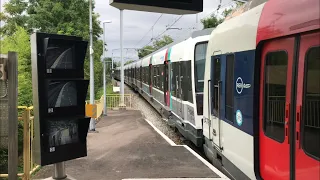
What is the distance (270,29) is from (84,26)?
25.6 metres

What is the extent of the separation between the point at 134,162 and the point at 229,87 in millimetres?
3312

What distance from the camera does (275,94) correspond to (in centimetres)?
405

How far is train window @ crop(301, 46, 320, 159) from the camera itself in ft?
10.7

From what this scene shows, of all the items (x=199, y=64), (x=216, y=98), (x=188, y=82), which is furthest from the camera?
(x=188, y=82)

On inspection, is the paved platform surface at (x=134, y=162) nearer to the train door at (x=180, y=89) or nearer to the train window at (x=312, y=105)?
the train door at (x=180, y=89)

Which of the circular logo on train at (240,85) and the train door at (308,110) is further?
the circular logo on train at (240,85)

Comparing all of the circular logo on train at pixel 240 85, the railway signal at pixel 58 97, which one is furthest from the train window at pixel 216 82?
the railway signal at pixel 58 97

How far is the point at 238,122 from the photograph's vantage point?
507 cm

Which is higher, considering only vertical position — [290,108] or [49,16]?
[49,16]

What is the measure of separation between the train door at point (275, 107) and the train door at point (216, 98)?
6.18 ft

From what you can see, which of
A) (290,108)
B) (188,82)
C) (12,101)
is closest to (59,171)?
(12,101)

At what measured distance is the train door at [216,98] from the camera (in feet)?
20.6

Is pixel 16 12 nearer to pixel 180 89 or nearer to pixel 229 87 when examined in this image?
pixel 180 89

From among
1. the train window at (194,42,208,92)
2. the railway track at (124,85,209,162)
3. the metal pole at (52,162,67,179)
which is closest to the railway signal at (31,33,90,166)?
the metal pole at (52,162,67,179)
